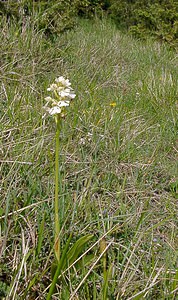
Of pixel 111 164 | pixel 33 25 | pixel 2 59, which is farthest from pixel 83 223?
pixel 33 25

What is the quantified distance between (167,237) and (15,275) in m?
0.62

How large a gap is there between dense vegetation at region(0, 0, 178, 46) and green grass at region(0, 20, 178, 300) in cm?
19

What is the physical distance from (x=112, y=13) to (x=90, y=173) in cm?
522

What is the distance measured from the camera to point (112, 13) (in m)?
6.39

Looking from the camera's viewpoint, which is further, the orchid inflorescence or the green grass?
the green grass

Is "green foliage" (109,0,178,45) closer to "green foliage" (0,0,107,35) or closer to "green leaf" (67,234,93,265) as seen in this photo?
"green foliage" (0,0,107,35)

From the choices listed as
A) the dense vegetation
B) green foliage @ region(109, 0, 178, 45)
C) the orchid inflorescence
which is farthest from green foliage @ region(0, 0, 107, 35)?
the orchid inflorescence

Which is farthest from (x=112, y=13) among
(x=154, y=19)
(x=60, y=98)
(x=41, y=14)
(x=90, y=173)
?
(x=60, y=98)

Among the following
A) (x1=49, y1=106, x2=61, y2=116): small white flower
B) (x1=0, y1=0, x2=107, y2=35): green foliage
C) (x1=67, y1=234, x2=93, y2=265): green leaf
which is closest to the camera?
(x1=49, y1=106, x2=61, y2=116): small white flower

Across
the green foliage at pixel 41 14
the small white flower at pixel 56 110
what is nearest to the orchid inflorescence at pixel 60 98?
the small white flower at pixel 56 110

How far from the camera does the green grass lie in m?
1.15

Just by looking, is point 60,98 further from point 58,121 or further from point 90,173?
point 90,173

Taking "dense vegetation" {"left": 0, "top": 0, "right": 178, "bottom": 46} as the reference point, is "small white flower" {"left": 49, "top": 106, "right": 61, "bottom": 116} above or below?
above

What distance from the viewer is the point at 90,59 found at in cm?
358
